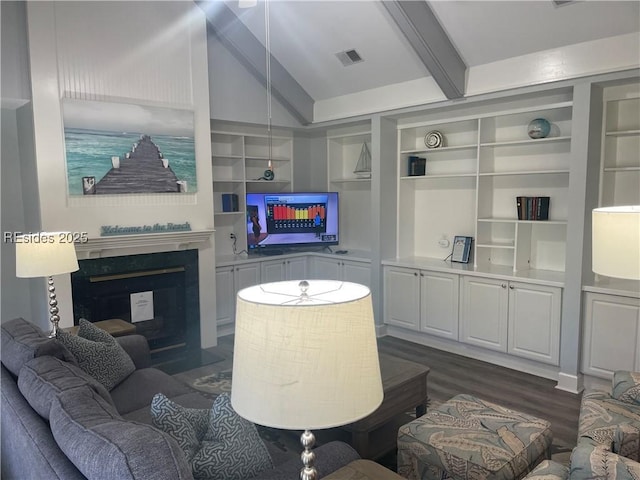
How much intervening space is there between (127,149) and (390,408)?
307 centimetres

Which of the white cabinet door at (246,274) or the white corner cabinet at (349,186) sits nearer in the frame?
the white cabinet door at (246,274)

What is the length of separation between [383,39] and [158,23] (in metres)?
2.02

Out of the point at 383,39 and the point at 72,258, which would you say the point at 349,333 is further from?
the point at 383,39

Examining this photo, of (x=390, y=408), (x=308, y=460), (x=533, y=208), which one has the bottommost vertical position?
(x=390, y=408)

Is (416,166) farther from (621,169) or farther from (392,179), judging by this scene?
(621,169)

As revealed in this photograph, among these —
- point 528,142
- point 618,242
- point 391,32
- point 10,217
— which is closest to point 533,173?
point 528,142

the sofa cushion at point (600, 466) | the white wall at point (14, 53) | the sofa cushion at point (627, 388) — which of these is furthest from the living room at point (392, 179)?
the sofa cushion at point (600, 466)

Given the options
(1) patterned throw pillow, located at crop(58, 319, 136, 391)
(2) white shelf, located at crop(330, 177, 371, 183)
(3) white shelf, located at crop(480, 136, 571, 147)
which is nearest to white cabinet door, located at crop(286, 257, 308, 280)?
(2) white shelf, located at crop(330, 177, 371, 183)

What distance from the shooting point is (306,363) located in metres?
1.15

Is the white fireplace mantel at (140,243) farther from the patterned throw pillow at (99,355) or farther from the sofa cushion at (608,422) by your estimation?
the sofa cushion at (608,422)

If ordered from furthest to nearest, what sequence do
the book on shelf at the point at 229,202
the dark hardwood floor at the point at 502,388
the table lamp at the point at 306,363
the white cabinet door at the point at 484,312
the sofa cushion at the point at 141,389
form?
the book on shelf at the point at 229,202 → the white cabinet door at the point at 484,312 → the dark hardwood floor at the point at 502,388 → the sofa cushion at the point at 141,389 → the table lamp at the point at 306,363

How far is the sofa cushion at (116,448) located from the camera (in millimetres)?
1200

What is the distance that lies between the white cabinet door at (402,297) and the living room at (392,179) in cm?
2

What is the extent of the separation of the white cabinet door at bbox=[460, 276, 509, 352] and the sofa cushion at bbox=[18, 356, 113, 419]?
10.9ft
